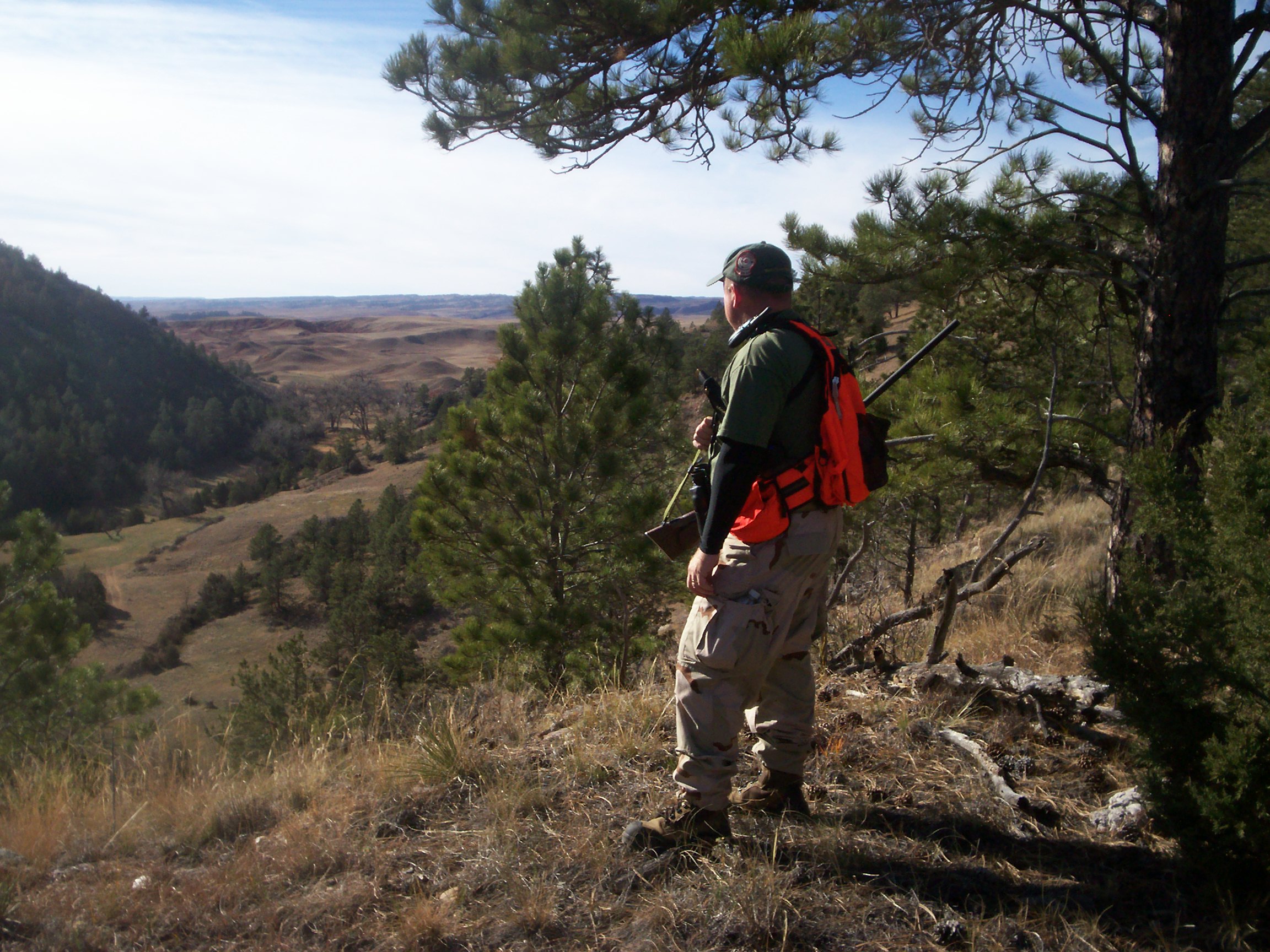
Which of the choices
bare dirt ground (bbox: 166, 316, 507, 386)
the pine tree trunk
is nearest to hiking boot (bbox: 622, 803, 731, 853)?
the pine tree trunk

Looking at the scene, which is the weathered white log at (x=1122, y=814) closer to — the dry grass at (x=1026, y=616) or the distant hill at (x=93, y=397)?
the dry grass at (x=1026, y=616)

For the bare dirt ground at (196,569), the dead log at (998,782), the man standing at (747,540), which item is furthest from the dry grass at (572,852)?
the bare dirt ground at (196,569)

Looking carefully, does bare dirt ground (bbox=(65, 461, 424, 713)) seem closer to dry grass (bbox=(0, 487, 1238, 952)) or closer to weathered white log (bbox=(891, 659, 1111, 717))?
dry grass (bbox=(0, 487, 1238, 952))

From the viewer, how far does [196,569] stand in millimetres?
40000

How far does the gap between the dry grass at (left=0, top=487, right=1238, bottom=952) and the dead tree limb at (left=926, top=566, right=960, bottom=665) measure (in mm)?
306

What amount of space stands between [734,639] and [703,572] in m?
0.19

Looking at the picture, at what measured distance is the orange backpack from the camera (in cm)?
213

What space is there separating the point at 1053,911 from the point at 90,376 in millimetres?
84978

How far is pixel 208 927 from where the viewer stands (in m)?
2.12

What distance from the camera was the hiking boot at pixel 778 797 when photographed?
2.44 metres

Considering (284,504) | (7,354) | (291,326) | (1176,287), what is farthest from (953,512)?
(291,326)

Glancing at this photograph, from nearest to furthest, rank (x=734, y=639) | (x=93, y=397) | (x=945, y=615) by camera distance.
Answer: (x=734, y=639) < (x=945, y=615) < (x=93, y=397)

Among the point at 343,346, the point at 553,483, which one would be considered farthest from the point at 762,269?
the point at 343,346

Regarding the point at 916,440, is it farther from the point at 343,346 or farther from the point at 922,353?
the point at 343,346
